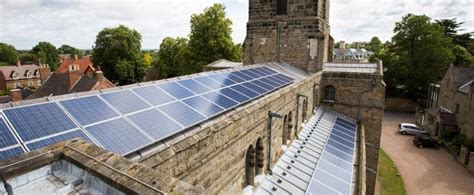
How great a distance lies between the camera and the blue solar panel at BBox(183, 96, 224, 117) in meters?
6.57

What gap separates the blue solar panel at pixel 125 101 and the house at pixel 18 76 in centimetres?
6202

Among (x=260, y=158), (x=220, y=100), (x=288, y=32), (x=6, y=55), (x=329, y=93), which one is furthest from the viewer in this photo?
(x=6, y=55)

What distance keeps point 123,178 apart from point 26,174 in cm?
106

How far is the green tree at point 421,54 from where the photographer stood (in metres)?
35.9

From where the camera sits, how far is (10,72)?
57.8 metres

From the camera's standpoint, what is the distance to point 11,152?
354 centimetres

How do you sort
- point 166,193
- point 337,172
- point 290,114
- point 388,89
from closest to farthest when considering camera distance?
point 166,193 < point 337,172 < point 290,114 < point 388,89

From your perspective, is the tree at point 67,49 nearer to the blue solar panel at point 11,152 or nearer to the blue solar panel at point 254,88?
the blue solar panel at point 254,88

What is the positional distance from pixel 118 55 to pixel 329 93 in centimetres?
3554

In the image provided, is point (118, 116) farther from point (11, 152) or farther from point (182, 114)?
point (11, 152)

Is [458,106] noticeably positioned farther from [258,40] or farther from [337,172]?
[337,172]

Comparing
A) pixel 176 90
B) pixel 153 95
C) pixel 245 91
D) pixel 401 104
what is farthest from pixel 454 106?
pixel 153 95

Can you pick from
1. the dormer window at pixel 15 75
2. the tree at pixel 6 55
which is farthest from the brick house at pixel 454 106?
the tree at pixel 6 55

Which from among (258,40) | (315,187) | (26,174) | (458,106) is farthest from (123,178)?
(458,106)
